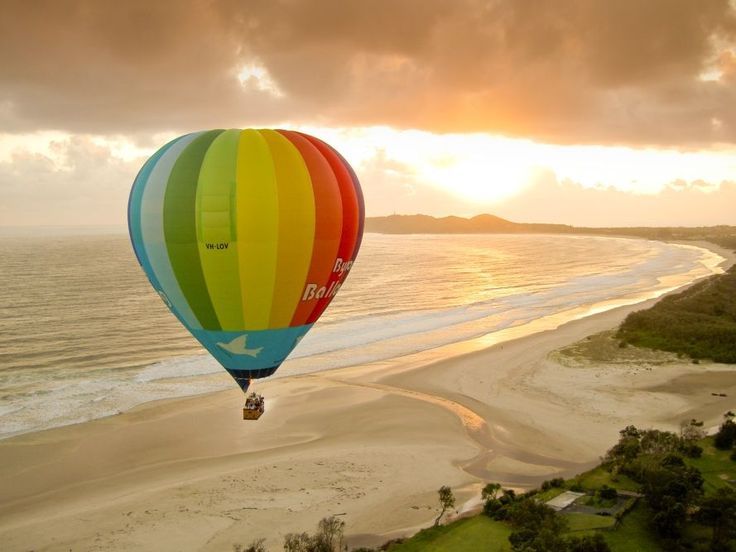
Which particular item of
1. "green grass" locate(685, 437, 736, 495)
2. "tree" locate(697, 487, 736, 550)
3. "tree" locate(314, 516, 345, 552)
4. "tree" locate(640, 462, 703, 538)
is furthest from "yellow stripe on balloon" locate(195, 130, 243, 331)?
"green grass" locate(685, 437, 736, 495)

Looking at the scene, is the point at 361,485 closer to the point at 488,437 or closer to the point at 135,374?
the point at 488,437

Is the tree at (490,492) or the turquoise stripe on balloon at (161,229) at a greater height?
the turquoise stripe on balloon at (161,229)

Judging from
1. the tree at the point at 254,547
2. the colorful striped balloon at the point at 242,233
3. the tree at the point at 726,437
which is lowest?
the tree at the point at 254,547

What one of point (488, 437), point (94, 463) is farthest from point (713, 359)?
point (94, 463)

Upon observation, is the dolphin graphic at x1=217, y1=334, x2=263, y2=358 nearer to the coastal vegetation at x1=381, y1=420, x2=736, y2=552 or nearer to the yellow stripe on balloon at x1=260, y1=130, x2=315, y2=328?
the yellow stripe on balloon at x1=260, y1=130, x2=315, y2=328

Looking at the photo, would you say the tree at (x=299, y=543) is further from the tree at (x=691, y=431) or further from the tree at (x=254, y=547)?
the tree at (x=691, y=431)

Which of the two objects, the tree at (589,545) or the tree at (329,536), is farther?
the tree at (329,536)

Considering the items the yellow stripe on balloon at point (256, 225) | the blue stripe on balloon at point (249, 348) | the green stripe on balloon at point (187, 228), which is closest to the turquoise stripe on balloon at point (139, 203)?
the green stripe on balloon at point (187, 228)

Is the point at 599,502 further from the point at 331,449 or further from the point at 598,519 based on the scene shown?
the point at 331,449
